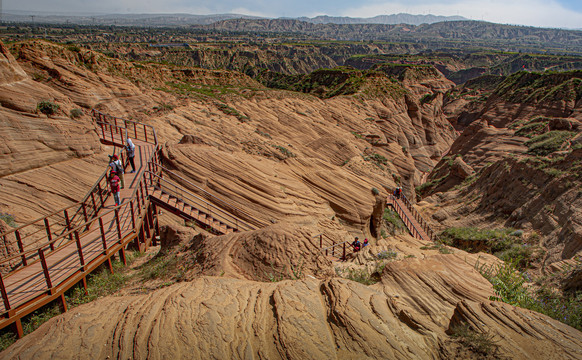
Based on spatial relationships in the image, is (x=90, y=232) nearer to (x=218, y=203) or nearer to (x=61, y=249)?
(x=61, y=249)

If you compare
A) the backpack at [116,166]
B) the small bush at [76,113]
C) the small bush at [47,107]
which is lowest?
the backpack at [116,166]

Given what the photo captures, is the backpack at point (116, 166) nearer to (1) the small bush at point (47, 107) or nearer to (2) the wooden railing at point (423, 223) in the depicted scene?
(1) the small bush at point (47, 107)

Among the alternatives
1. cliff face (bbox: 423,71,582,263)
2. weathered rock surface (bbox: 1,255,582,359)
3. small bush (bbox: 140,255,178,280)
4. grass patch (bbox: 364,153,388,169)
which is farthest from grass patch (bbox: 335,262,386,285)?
grass patch (bbox: 364,153,388,169)

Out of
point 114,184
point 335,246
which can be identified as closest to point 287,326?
point 114,184

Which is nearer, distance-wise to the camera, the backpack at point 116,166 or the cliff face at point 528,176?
the backpack at point 116,166

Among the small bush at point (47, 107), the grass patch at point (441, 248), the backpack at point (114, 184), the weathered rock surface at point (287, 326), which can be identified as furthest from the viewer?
the grass patch at point (441, 248)

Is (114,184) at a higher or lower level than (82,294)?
higher

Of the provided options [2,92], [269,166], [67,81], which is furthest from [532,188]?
[67,81]

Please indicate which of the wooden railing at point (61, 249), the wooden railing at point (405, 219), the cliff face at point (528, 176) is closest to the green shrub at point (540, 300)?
the cliff face at point (528, 176)

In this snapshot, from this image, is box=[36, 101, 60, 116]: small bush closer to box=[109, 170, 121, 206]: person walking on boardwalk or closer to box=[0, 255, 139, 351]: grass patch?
box=[109, 170, 121, 206]: person walking on boardwalk

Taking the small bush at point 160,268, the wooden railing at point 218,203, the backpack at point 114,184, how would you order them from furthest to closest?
the wooden railing at point 218,203
the backpack at point 114,184
the small bush at point 160,268
